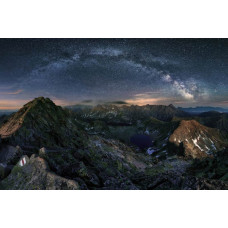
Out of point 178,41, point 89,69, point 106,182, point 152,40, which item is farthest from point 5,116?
point 178,41

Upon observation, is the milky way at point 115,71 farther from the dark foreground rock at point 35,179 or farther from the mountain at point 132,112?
the dark foreground rock at point 35,179

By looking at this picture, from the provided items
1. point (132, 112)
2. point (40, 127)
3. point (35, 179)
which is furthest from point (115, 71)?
point (35, 179)

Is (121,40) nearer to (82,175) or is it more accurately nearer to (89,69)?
(89,69)

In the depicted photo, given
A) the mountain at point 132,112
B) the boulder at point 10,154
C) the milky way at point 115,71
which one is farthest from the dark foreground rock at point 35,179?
the mountain at point 132,112

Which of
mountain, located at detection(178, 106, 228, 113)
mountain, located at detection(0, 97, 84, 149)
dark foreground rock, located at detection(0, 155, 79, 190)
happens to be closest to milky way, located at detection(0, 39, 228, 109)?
mountain, located at detection(178, 106, 228, 113)

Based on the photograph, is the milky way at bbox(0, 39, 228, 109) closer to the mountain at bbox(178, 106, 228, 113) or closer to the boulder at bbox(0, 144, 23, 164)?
the mountain at bbox(178, 106, 228, 113)
